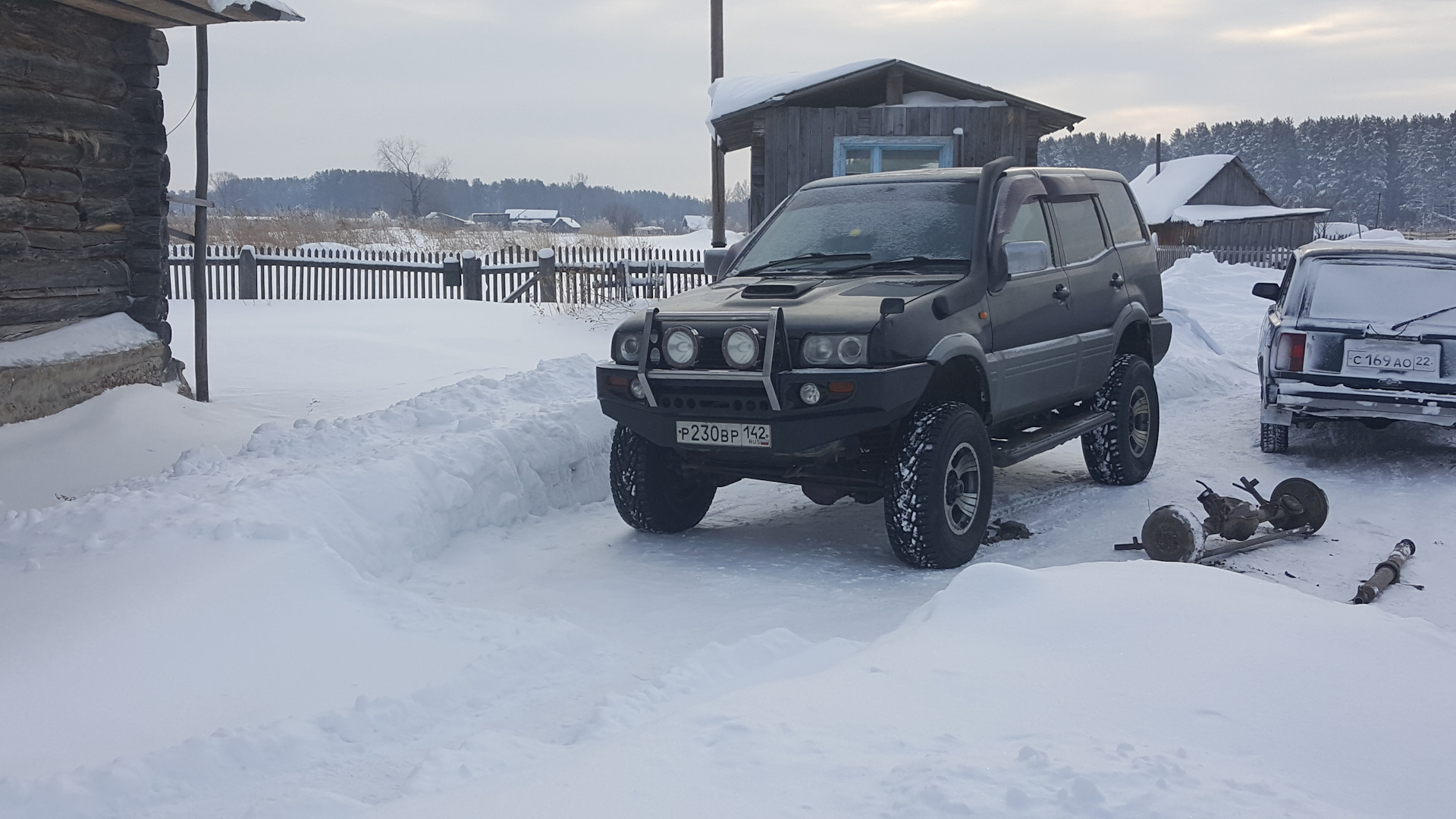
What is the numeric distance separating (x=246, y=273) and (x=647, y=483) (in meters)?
17.4

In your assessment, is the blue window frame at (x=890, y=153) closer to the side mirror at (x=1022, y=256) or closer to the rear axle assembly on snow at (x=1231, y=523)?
the side mirror at (x=1022, y=256)

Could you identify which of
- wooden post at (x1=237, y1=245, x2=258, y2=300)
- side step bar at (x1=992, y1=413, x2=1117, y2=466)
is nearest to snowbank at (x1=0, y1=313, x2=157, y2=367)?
side step bar at (x1=992, y1=413, x2=1117, y2=466)

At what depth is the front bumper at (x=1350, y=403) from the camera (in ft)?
24.8

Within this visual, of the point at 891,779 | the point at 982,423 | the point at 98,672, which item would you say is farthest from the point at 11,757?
the point at 982,423

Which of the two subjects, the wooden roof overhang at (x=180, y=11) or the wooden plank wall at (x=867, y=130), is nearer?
the wooden roof overhang at (x=180, y=11)

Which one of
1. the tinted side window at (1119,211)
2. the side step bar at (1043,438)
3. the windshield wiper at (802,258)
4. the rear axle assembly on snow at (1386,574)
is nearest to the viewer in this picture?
the rear axle assembly on snow at (1386,574)

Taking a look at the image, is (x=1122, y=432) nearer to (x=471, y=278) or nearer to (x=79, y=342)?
(x=79, y=342)

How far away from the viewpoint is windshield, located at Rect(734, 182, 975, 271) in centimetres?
631

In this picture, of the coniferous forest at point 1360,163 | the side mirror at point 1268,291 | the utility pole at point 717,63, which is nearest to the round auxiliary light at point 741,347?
the side mirror at point 1268,291

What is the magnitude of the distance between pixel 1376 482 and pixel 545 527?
17.3ft

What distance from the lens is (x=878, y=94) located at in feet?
52.1

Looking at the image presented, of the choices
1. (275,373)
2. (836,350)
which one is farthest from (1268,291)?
(275,373)

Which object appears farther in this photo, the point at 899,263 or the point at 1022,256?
the point at 899,263

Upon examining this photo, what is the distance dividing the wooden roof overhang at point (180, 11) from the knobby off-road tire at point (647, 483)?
4.75 metres
